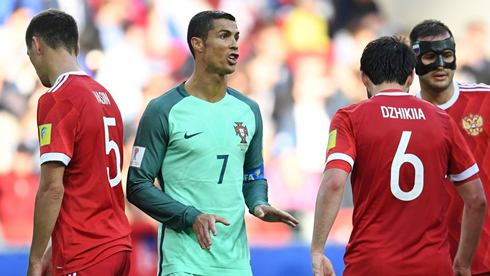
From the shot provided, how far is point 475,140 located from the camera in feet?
13.7

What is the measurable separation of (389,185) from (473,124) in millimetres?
1066

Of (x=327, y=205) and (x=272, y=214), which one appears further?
(x=272, y=214)

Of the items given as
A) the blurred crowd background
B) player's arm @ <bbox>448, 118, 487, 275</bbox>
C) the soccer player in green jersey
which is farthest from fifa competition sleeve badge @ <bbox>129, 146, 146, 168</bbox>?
the blurred crowd background

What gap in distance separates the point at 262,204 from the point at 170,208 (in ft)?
1.70

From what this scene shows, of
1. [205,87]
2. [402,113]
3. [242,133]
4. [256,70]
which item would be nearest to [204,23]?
[205,87]

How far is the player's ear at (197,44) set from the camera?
4.17 meters

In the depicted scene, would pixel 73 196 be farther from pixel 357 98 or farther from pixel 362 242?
pixel 357 98

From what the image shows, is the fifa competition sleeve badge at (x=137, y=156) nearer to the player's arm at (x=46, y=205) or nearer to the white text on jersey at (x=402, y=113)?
the player's arm at (x=46, y=205)

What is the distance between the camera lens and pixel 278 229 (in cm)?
825

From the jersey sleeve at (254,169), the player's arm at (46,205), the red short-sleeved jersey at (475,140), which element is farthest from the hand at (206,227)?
the red short-sleeved jersey at (475,140)

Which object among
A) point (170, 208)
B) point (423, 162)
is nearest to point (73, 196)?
point (170, 208)

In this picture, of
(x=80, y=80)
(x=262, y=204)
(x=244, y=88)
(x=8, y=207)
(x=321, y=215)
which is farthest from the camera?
(x=244, y=88)

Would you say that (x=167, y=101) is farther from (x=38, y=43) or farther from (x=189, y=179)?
(x=38, y=43)

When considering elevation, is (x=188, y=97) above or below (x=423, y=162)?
above
